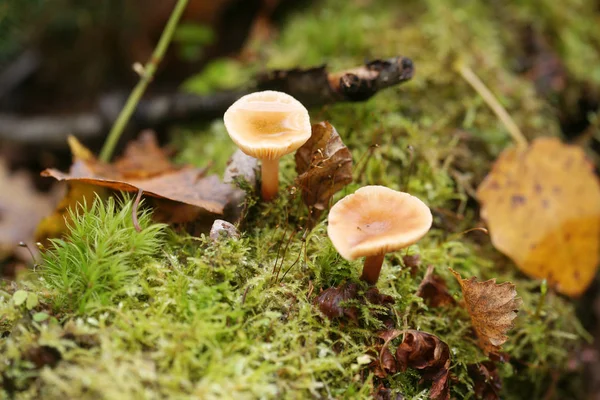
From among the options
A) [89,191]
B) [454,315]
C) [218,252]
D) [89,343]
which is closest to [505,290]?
[454,315]

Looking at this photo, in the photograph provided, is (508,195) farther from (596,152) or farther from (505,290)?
(596,152)

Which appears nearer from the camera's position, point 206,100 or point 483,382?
point 483,382

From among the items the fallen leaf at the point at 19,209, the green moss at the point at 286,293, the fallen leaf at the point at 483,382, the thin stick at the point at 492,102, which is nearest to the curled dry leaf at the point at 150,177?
the green moss at the point at 286,293

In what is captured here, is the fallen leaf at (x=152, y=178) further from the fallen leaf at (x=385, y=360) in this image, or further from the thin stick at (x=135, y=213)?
the fallen leaf at (x=385, y=360)

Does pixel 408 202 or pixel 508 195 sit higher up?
pixel 408 202

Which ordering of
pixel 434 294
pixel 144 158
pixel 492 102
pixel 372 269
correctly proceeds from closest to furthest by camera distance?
pixel 372 269 < pixel 434 294 < pixel 492 102 < pixel 144 158

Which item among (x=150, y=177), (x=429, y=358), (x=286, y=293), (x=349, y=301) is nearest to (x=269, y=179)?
(x=286, y=293)

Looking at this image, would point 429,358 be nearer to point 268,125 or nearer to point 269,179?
point 269,179
